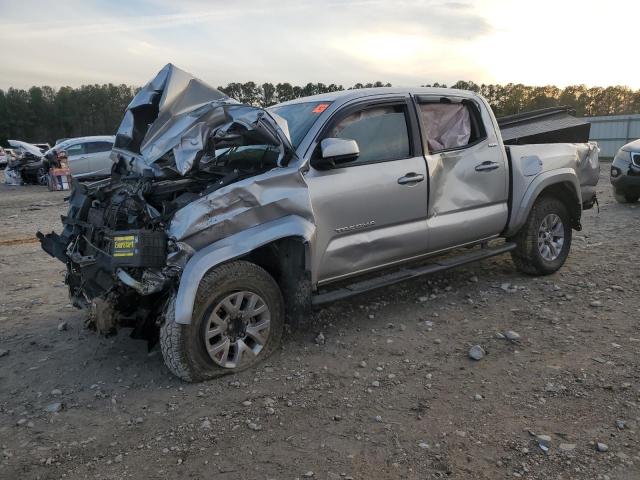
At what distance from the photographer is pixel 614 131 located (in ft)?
83.9

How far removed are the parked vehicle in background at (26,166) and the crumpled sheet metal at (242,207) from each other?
2006 centimetres

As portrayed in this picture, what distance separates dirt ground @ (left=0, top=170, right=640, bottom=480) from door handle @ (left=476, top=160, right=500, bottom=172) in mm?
1256

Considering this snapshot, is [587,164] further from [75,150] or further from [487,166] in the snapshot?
[75,150]

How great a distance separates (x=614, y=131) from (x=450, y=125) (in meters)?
24.7

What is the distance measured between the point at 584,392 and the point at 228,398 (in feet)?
7.54

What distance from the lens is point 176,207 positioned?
3.60 metres

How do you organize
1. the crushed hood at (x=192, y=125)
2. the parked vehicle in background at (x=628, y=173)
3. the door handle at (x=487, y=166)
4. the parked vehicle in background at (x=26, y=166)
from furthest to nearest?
1. the parked vehicle in background at (x=26, y=166)
2. the parked vehicle in background at (x=628, y=173)
3. the door handle at (x=487, y=166)
4. the crushed hood at (x=192, y=125)

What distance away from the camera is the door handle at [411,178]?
4418mm

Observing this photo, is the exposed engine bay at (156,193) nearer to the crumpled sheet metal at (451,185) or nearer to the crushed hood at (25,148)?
the crumpled sheet metal at (451,185)

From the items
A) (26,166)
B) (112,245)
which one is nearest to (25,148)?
(26,166)

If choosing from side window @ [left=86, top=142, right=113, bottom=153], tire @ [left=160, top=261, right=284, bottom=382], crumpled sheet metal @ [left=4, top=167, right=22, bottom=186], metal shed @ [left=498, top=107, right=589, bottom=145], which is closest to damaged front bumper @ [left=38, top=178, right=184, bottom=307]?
tire @ [left=160, top=261, right=284, bottom=382]

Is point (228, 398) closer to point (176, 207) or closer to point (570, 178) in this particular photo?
point (176, 207)

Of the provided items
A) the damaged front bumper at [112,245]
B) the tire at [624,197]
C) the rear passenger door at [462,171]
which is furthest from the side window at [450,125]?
the tire at [624,197]

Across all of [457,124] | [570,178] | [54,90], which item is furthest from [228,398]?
[54,90]
